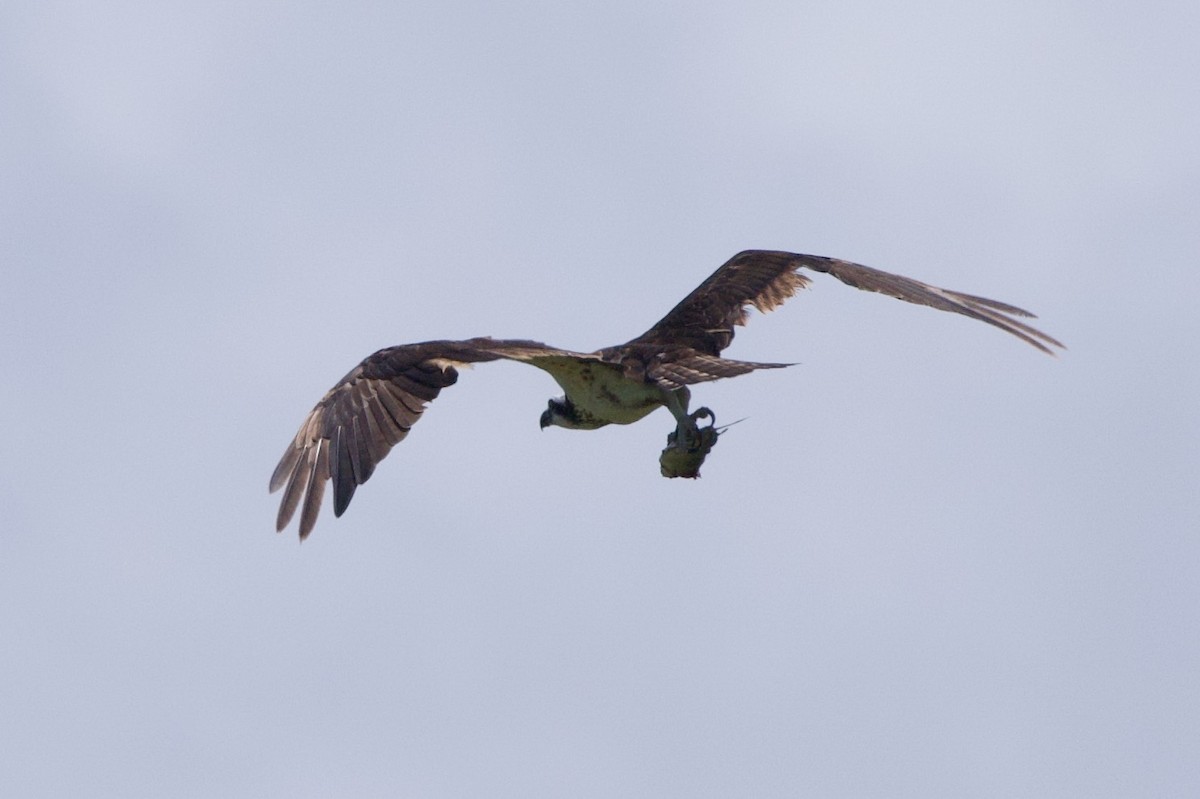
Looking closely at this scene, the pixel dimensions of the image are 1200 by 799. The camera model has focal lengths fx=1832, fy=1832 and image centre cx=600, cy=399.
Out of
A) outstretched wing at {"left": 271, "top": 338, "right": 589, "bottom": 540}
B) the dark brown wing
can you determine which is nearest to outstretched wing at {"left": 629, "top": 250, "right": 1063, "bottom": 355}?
the dark brown wing

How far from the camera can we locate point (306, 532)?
11492 mm

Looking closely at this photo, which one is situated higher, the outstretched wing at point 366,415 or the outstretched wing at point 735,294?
the outstretched wing at point 735,294

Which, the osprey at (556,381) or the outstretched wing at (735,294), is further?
the outstretched wing at (735,294)

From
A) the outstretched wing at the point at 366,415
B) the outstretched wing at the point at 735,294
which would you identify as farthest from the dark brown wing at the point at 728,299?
the outstretched wing at the point at 366,415

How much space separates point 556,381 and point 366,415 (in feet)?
4.65

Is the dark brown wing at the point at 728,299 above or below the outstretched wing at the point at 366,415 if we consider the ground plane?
above

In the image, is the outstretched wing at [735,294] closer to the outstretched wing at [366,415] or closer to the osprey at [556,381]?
the osprey at [556,381]

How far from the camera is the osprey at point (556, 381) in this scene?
11680mm

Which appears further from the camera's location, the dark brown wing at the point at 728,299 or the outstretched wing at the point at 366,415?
the dark brown wing at the point at 728,299

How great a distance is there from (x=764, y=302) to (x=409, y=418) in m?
2.98

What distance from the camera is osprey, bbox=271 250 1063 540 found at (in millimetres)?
11680

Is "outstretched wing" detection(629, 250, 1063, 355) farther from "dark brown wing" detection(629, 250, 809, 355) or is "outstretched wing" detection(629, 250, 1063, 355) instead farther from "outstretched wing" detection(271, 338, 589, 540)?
"outstretched wing" detection(271, 338, 589, 540)

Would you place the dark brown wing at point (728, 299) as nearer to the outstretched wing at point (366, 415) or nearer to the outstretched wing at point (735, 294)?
the outstretched wing at point (735, 294)

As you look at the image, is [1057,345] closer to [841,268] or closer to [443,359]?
[841,268]
